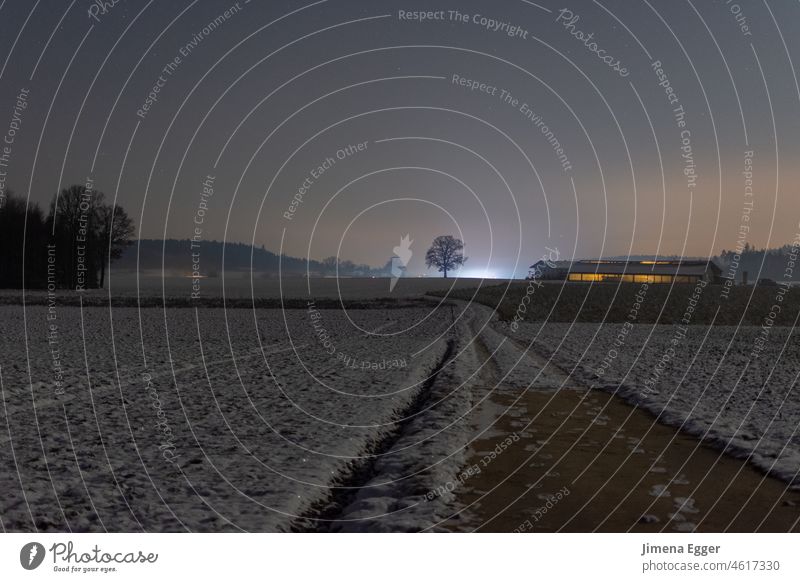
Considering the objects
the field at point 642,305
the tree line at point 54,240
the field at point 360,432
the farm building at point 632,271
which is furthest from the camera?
the farm building at point 632,271

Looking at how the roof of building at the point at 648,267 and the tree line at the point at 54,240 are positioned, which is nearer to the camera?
the tree line at the point at 54,240

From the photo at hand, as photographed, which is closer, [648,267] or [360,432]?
[360,432]

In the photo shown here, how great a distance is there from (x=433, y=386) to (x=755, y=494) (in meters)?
10.6

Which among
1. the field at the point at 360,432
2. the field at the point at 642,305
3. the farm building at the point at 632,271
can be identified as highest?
the farm building at the point at 632,271

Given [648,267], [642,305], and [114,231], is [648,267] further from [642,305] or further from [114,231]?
[114,231]

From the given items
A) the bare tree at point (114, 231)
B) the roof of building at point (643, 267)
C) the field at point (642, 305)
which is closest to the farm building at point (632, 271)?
the roof of building at point (643, 267)

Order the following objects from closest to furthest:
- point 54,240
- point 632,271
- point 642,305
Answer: point 642,305
point 54,240
point 632,271

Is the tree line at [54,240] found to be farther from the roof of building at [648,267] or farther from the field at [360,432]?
the roof of building at [648,267]

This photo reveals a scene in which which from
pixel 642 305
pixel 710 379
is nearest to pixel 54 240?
pixel 642 305

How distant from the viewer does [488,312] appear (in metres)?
56.0

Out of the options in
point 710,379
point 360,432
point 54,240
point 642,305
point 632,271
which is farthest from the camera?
point 632,271

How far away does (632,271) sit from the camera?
412ft

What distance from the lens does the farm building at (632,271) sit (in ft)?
395

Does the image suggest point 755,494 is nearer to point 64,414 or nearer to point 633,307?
point 64,414
